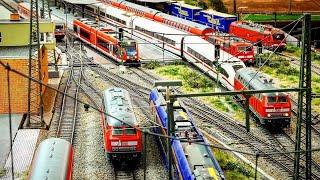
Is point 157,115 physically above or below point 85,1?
below

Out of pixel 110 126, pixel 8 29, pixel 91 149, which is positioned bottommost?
pixel 91 149

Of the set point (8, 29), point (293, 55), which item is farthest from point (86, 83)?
point (293, 55)

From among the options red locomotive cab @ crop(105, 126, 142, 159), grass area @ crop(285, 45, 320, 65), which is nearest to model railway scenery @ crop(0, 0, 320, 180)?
red locomotive cab @ crop(105, 126, 142, 159)

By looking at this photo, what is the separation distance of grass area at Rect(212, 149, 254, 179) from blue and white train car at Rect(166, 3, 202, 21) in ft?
133

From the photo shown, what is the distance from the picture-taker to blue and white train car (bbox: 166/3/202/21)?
67.4 meters

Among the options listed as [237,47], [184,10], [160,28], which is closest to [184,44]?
[237,47]

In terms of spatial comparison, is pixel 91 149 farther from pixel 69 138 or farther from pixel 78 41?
pixel 78 41

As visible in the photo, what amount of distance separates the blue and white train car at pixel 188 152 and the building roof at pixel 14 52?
11.6 m

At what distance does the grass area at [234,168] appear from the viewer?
26.5m

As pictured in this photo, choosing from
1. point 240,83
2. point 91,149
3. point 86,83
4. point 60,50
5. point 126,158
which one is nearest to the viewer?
point 126,158

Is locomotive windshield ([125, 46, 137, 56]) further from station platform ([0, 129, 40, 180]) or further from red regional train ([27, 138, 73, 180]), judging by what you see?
red regional train ([27, 138, 73, 180])

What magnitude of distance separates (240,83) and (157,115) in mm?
9050

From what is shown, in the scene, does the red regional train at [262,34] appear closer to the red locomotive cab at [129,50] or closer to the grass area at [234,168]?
the red locomotive cab at [129,50]

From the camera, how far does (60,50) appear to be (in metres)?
53.5
